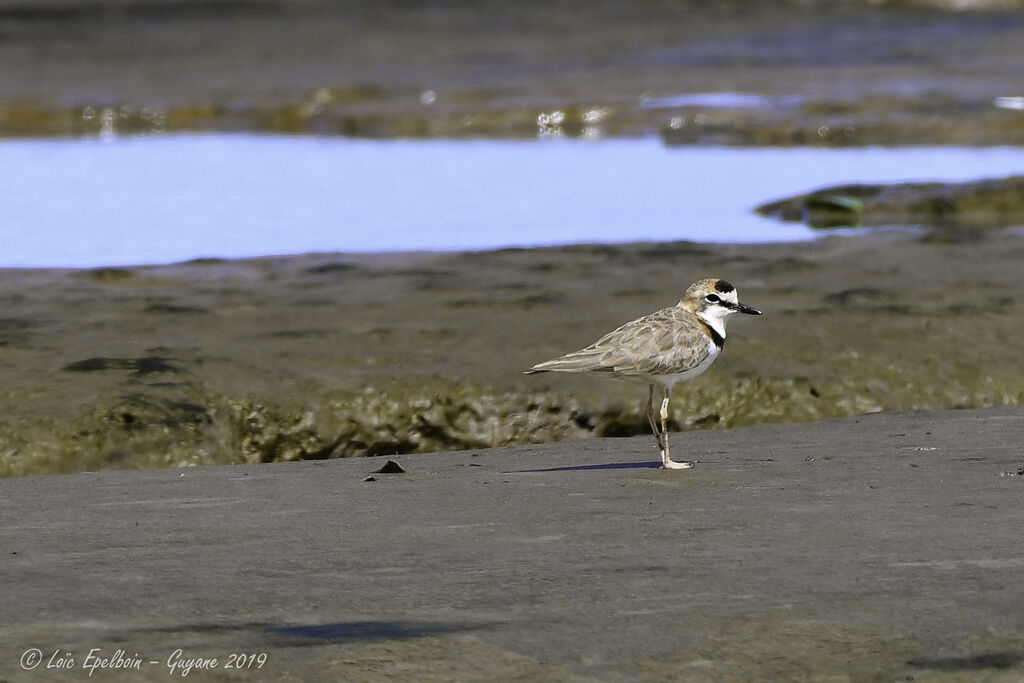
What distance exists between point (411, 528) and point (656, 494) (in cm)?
106

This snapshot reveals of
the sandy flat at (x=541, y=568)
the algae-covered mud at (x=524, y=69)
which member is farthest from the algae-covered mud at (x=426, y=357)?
the algae-covered mud at (x=524, y=69)

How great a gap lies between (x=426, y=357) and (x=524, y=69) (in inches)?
823

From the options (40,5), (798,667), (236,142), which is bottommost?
(798,667)

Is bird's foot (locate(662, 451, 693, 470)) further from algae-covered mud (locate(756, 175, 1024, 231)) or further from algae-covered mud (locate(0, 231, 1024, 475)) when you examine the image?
algae-covered mud (locate(756, 175, 1024, 231))

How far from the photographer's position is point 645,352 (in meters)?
7.13

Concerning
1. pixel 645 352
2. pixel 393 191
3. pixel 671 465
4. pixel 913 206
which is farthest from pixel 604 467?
pixel 393 191

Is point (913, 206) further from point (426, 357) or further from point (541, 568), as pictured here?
point (541, 568)

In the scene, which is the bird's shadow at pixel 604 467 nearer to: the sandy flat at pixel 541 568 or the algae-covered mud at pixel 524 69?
the sandy flat at pixel 541 568

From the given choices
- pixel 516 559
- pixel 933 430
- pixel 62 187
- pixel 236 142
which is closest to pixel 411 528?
pixel 516 559

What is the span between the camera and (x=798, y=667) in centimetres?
419

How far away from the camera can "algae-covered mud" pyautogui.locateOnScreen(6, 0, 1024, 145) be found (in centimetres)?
2323

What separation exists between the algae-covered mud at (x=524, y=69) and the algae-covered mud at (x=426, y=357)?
11.3 meters

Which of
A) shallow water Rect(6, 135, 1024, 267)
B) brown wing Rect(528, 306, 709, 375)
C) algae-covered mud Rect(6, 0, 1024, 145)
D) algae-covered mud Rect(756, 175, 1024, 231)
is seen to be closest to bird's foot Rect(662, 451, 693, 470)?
brown wing Rect(528, 306, 709, 375)

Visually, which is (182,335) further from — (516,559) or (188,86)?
(188,86)
